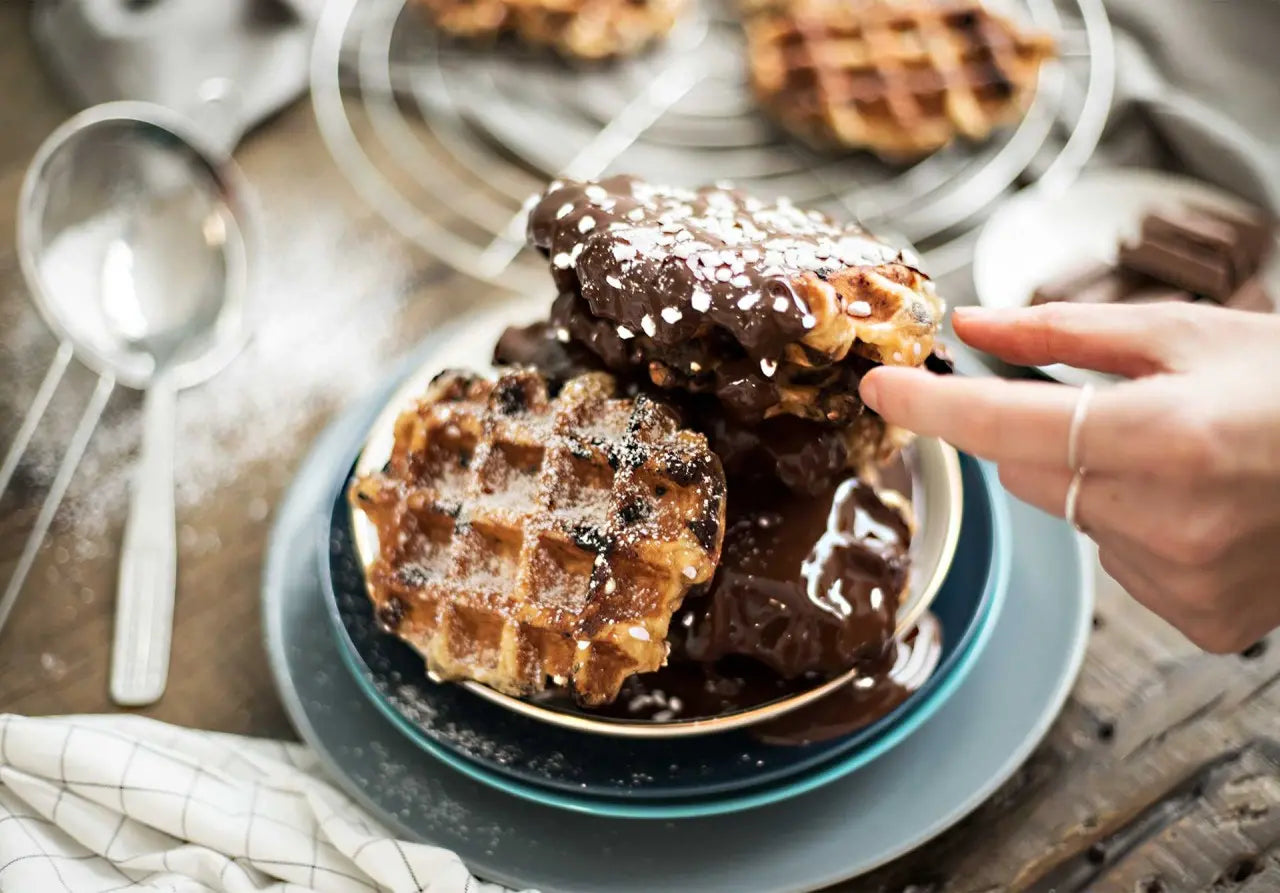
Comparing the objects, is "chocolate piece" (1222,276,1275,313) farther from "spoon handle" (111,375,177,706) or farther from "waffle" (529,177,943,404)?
"spoon handle" (111,375,177,706)

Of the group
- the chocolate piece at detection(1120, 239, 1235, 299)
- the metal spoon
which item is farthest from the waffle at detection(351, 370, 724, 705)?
the chocolate piece at detection(1120, 239, 1235, 299)

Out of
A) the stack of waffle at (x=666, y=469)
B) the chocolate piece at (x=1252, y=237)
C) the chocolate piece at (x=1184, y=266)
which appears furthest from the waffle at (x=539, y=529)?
the chocolate piece at (x=1252, y=237)

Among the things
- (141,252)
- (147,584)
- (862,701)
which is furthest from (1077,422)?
(141,252)

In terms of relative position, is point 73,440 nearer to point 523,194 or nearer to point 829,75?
point 523,194

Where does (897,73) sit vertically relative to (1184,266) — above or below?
above

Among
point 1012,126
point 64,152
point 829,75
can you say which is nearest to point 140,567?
point 64,152

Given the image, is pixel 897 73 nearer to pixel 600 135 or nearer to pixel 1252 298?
pixel 600 135

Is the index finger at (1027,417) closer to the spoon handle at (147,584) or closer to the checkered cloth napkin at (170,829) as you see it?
the checkered cloth napkin at (170,829)
